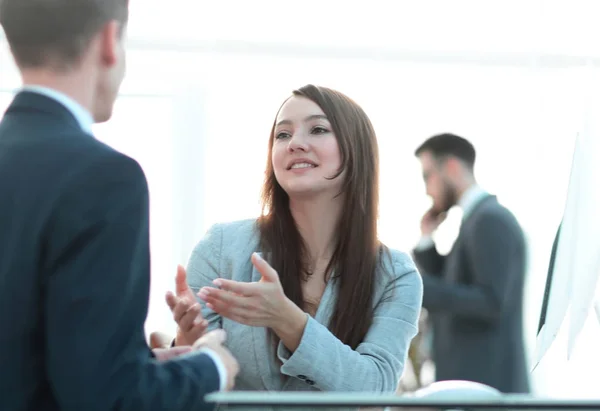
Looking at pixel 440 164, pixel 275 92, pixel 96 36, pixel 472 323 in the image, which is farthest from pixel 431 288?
pixel 96 36

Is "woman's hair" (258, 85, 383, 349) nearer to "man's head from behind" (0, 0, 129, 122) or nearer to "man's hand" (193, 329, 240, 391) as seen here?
"man's hand" (193, 329, 240, 391)

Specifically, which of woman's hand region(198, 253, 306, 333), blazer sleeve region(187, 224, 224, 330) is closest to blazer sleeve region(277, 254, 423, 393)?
woman's hand region(198, 253, 306, 333)

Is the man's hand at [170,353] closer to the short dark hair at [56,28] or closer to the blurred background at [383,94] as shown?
the short dark hair at [56,28]

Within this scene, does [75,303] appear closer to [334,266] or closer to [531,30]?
[334,266]

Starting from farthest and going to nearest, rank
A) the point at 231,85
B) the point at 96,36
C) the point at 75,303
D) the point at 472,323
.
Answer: the point at 231,85 → the point at 472,323 → the point at 96,36 → the point at 75,303

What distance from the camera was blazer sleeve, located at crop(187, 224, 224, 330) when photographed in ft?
7.50

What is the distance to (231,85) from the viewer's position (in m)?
4.43

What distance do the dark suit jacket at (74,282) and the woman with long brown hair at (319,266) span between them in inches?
28.0

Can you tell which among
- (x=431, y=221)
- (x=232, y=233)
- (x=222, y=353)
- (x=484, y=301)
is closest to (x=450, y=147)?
(x=431, y=221)

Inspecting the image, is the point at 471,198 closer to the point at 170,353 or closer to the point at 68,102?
the point at 170,353

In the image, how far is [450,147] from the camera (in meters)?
4.48

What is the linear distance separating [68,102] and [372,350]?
1.12m

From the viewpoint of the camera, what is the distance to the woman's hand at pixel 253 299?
192 cm

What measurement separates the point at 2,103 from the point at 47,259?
323cm
